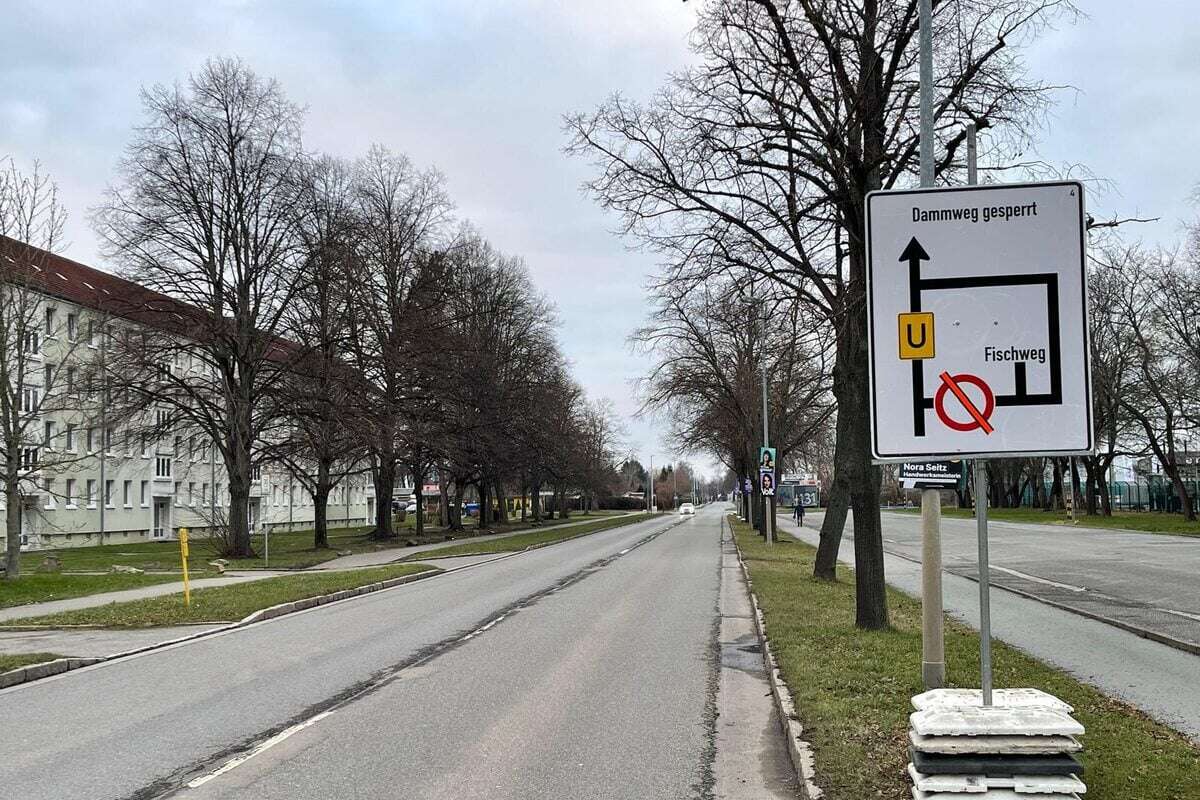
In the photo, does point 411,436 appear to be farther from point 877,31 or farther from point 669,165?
point 877,31

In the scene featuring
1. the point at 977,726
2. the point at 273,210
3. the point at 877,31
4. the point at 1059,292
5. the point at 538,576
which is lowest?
the point at 538,576

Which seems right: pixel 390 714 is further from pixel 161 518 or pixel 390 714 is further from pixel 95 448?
pixel 161 518

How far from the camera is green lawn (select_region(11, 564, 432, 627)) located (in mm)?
16891

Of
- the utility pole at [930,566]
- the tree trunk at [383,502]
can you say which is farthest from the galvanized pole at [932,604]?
the tree trunk at [383,502]

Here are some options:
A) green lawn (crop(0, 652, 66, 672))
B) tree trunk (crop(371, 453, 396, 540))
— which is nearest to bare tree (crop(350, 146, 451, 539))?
tree trunk (crop(371, 453, 396, 540))

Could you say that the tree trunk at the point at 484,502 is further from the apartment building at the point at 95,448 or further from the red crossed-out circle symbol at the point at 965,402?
the red crossed-out circle symbol at the point at 965,402

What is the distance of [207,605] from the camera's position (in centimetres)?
1850

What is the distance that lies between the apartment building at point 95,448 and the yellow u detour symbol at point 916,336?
21675mm

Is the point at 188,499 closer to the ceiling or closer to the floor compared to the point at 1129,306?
closer to the floor

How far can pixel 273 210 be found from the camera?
119 feet

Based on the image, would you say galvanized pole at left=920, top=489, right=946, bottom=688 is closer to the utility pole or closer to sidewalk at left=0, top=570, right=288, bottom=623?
the utility pole

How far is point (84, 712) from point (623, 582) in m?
15.9

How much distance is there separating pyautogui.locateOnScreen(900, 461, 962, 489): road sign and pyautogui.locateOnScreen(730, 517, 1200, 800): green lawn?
5.86ft

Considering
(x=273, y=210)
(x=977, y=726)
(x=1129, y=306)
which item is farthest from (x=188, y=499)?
(x=977, y=726)
